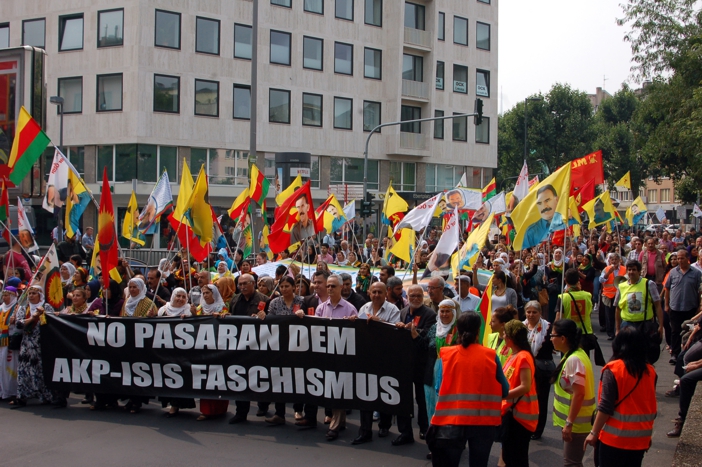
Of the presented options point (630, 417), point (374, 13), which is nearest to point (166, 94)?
point (374, 13)

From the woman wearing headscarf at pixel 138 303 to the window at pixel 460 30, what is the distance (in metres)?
39.1

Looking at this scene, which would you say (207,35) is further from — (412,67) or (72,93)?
(412,67)

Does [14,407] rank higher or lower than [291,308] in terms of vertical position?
lower

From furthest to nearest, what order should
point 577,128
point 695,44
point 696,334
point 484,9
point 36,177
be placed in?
point 577,128, point 484,9, point 695,44, point 36,177, point 696,334

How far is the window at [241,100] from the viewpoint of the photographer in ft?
120

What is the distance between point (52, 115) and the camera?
35.0 m

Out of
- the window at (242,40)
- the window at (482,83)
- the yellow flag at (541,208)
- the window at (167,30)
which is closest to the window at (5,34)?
the window at (167,30)

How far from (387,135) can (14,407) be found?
114 ft

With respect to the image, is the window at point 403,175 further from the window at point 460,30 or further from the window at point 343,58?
the window at point 460,30

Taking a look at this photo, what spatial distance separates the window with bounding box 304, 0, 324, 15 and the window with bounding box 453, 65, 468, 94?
32.8ft

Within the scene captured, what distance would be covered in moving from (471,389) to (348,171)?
118ft

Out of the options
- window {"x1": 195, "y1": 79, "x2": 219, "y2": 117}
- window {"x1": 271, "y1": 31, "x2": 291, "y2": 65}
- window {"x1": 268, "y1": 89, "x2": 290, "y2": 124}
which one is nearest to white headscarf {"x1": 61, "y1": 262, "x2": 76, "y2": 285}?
window {"x1": 195, "y1": 79, "x2": 219, "y2": 117}

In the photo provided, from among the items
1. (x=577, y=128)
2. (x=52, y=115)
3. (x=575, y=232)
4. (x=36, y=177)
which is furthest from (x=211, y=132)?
(x=577, y=128)

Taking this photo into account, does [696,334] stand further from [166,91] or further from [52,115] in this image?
[52,115]
